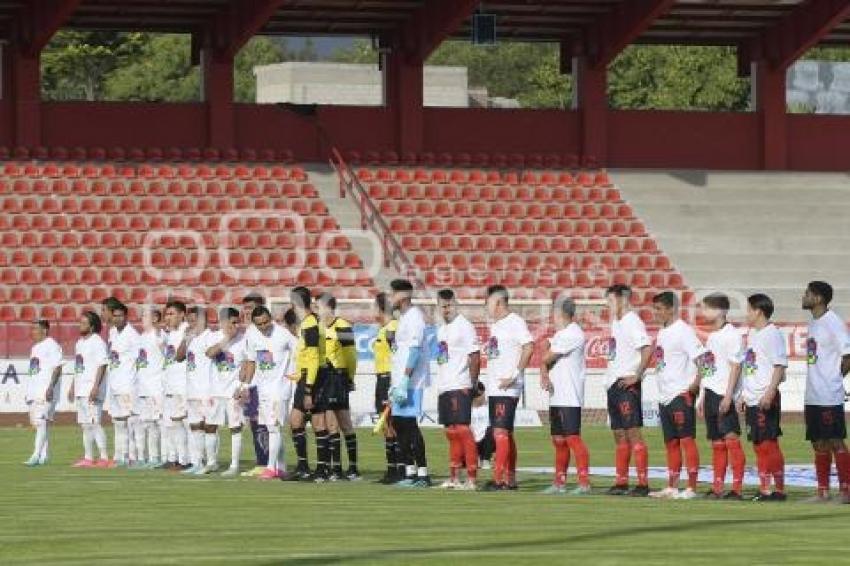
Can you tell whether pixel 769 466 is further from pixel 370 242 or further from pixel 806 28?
pixel 806 28

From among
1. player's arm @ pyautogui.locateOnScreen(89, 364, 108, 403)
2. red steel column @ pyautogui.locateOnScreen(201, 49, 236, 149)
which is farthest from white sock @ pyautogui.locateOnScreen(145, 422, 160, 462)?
red steel column @ pyautogui.locateOnScreen(201, 49, 236, 149)

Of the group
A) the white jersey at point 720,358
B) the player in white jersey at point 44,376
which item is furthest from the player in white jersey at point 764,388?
the player in white jersey at point 44,376

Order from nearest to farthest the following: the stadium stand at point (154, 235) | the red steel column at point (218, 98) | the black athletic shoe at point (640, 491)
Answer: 1. the black athletic shoe at point (640, 491)
2. the stadium stand at point (154, 235)
3. the red steel column at point (218, 98)

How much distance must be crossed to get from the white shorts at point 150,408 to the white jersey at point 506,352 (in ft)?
19.7

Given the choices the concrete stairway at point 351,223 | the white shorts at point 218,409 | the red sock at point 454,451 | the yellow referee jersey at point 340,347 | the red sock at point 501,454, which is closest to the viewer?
the red sock at point 501,454

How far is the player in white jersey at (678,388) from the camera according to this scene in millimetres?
21344

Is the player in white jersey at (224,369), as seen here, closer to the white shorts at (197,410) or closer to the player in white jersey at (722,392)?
the white shorts at (197,410)

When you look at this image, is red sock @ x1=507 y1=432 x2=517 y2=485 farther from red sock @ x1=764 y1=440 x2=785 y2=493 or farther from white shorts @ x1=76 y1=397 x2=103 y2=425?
white shorts @ x1=76 y1=397 x2=103 y2=425

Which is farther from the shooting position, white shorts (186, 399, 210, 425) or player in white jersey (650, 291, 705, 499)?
white shorts (186, 399, 210, 425)

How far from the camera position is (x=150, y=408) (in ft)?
89.8

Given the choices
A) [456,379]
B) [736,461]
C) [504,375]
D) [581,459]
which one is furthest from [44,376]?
[736,461]

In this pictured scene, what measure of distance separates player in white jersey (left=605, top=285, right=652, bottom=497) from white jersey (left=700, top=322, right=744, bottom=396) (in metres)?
0.59

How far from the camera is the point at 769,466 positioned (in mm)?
21125

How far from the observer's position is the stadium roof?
46125mm
